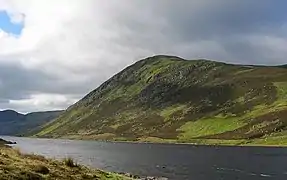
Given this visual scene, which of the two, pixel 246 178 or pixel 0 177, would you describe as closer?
pixel 0 177

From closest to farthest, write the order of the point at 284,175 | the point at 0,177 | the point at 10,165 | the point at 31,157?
the point at 0,177 < the point at 10,165 < the point at 31,157 < the point at 284,175

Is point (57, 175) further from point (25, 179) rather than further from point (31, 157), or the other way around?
point (31, 157)

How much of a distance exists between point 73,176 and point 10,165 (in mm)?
5375

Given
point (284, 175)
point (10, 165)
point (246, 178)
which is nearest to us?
point (10, 165)

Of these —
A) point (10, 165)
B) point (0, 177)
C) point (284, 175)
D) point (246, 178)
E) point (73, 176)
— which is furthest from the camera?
point (284, 175)

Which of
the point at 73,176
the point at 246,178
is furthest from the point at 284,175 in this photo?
the point at 73,176

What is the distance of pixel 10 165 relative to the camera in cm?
3041

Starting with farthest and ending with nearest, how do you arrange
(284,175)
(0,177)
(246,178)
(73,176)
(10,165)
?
(284,175) → (246,178) → (73,176) → (10,165) → (0,177)

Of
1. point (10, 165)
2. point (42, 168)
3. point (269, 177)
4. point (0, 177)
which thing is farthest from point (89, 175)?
point (269, 177)

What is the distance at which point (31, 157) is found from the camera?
39.1 metres

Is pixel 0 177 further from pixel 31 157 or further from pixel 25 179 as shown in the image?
pixel 31 157

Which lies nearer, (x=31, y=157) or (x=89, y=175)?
(x=89, y=175)

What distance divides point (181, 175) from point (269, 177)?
644 inches

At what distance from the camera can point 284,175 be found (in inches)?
3386
